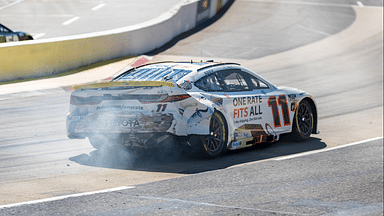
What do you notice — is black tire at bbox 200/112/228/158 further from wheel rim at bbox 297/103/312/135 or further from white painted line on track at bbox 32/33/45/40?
white painted line on track at bbox 32/33/45/40

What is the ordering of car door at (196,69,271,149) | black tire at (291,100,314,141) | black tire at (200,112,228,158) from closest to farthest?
black tire at (200,112,228,158), car door at (196,69,271,149), black tire at (291,100,314,141)

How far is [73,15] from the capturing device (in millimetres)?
28172

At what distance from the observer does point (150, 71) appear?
9.05 m

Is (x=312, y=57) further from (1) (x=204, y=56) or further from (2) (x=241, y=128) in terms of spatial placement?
(2) (x=241, y=128)

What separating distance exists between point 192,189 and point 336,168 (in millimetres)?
2677

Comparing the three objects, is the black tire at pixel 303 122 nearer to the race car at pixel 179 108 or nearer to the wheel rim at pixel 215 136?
the race car at pixel 179 108

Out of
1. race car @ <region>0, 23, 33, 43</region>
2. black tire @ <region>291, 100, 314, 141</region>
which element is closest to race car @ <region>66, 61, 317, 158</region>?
black tire @ <region>291, 100, 314, 141</region>

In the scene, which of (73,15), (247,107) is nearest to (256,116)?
(247,107)

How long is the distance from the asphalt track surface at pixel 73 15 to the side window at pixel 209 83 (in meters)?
14.9

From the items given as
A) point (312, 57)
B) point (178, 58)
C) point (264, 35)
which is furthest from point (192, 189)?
point (264, 35)

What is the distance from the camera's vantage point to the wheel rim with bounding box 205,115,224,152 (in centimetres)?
849

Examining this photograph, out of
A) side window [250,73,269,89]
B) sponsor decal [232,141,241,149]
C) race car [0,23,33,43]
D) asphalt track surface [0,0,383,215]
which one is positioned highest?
race car [0,23,33,43]

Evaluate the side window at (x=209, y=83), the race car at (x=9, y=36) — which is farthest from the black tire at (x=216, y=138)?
the race car at (x=9, y=36)

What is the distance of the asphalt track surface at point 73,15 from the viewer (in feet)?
80.5
